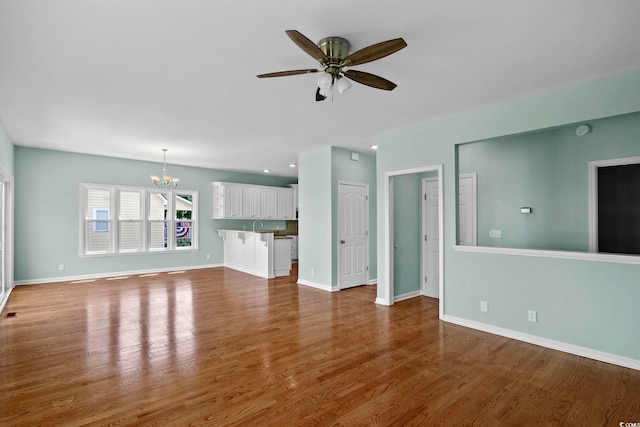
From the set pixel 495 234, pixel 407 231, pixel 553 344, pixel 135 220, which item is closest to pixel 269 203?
pixel 135 220

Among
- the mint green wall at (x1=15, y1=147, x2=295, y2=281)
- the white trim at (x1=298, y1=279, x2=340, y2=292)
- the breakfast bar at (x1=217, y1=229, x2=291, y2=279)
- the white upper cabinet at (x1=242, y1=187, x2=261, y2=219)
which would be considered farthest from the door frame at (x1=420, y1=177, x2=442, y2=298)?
the mint green wall at (x1=15, y1=147, x2=295, y2=281)

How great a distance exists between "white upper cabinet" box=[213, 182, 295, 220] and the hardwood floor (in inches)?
172

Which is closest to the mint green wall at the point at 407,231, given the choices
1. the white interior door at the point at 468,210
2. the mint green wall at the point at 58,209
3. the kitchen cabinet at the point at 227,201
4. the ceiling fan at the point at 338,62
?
the white interior door at the point at 468,210

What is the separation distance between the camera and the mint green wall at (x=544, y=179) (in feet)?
12.8

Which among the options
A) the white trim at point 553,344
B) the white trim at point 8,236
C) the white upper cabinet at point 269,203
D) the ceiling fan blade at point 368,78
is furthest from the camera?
the white upper cabinet at point 269,203

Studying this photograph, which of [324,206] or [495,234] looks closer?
[495,234]

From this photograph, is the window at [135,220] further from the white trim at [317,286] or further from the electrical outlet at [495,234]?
the electrical outlet at [495,234]

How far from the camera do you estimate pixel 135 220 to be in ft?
25.3

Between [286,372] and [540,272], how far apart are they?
114 inches

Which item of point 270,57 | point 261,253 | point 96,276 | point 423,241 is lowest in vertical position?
point 96,276

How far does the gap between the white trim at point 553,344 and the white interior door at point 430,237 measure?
1.38 meters

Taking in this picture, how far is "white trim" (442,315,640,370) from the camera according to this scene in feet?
9.79

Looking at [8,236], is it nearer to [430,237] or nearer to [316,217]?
[316,217]

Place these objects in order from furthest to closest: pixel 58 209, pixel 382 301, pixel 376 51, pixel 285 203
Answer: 1. pixel 285 203
2. pixel 58 209
3. pixel 382 301
4. pixel 376 51
